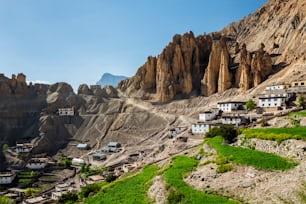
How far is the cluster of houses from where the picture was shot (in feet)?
184

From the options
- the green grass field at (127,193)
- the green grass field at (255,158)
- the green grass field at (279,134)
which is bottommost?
the green grass field at (127,193)

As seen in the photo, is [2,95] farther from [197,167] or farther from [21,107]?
[197,167]

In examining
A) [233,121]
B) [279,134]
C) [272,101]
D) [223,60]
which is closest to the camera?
[279,134]

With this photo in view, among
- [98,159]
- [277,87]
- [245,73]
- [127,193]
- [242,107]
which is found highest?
[245,73]

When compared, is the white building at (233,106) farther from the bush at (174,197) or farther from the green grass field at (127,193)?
the bush at (174,197)

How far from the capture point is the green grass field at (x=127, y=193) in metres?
26.1

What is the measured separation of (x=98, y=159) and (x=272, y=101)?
4102 centimetres

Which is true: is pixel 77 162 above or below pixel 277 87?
below

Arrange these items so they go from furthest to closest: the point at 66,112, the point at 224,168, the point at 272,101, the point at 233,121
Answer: the point at 66,112 < the point at 272,101 < the point at 233,121 < the point at 224,168

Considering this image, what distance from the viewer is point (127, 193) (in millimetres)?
28062

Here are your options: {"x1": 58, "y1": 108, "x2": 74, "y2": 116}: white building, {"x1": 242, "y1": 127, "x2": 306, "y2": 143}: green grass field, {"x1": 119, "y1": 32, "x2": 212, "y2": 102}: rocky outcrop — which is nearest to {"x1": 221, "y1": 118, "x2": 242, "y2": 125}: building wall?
{"x1": 242, "y1": 127, "x2": 306, "y2": 143}: green grass field

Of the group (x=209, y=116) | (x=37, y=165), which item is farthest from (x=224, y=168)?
(x=37, y=165)

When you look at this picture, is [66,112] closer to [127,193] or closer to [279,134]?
[127,193]

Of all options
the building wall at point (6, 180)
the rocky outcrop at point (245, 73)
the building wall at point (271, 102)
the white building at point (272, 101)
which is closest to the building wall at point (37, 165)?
the building wall at point (6, 180)
